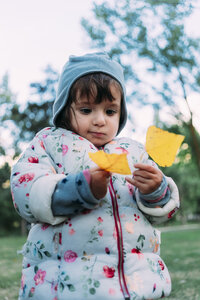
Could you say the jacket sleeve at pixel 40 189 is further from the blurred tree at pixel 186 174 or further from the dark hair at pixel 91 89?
the blurred tree at pixel 186 174

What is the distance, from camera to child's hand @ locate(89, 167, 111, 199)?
55.1 inches

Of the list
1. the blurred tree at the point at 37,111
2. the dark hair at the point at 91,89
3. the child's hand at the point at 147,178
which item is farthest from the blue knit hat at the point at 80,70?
the blurred tree at the point at 37,111

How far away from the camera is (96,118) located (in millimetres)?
1746

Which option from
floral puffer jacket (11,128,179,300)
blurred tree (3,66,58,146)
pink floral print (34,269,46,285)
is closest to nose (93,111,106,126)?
floral puffer jacket (11,128,179,300)

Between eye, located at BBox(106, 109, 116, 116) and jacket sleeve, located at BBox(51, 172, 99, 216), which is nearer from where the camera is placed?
jacket sleeve, located at BBox(51, 172, 99, 216)

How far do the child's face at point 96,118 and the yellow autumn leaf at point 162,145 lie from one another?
1.02 feet

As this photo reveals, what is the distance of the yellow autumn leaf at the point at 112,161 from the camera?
135 centimetres

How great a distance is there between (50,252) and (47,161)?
0.41 m

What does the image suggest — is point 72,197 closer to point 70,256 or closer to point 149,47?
point 70,256

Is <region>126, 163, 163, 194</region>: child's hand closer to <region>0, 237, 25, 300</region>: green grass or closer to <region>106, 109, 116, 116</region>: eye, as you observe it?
<region>106, 109, 116, 116</region>: eye

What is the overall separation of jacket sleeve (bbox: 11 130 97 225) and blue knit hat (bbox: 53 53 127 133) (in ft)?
1.21

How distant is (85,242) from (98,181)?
0.28 m

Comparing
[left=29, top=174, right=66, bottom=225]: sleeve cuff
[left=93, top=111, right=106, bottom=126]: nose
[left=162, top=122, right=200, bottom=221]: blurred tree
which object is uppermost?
[left=93, top=111, right=106, bottom=126]: nose

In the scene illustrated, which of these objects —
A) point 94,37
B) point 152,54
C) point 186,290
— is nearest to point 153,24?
point 152,54
